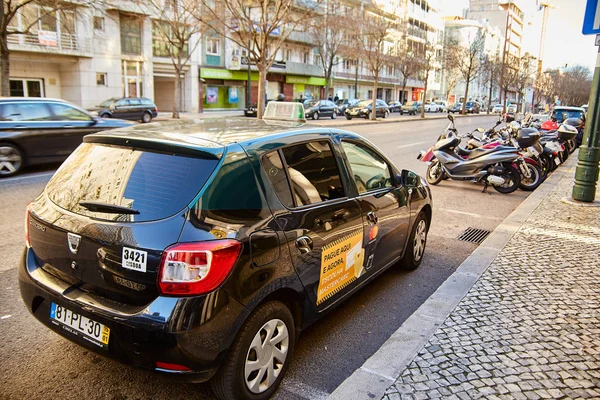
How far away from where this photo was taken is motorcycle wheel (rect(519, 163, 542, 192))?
34.6ft

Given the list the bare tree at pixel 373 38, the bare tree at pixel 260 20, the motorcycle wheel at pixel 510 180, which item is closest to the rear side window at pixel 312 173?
the motorcycle wheel at pixel 510 180

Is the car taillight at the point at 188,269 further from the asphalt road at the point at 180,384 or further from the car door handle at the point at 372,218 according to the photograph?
the car door handle at the point at 372,218

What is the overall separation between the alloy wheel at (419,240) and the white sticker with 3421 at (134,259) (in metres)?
3.31

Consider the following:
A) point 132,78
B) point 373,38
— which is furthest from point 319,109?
point 132,78

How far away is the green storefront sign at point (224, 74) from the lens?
129 ft

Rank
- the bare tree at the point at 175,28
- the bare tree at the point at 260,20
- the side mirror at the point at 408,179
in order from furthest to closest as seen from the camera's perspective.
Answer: the bare tree at the point at 175,28
the bare tree at the point at 260,20
the side mirror at the point at 408,179

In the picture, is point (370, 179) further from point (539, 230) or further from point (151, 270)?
point (539, 230)

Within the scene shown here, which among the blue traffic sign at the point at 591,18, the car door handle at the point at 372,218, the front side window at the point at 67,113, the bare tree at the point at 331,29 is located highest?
the bare tree at the point at 331,29

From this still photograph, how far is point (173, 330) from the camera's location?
236 cm

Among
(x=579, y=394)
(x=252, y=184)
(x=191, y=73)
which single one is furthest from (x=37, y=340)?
(x=191, y=73)

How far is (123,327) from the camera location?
2.44 m

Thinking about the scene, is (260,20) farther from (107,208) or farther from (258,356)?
(258,356)

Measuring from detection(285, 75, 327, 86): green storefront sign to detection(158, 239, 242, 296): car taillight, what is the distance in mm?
48249

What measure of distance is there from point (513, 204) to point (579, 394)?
6.96 metres
